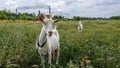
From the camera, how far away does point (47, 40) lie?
10648mm

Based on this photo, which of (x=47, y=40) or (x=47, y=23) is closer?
(x=47, y=23)

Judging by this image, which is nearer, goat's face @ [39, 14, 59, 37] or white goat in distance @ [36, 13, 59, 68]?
goat's face @ [39, 14, 59, 37]

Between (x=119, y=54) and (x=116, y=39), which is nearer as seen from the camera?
(x=119, y=54)

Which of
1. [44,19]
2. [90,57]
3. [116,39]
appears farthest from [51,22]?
[116,39]

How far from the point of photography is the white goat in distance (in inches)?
391

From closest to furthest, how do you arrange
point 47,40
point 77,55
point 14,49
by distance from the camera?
point 14,49 < point 47,40 < point 77,55

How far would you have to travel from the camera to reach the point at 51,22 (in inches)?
392

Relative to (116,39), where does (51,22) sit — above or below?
above

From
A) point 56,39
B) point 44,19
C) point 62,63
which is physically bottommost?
point 62,63

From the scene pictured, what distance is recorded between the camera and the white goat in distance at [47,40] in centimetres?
994

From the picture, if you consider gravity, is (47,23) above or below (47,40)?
above

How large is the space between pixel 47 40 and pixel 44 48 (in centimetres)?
25

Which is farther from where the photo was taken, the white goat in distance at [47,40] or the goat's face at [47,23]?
the white goat in distance at [47,40]

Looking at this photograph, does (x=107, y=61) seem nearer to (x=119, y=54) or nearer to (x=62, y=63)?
(x=119, y=54)
